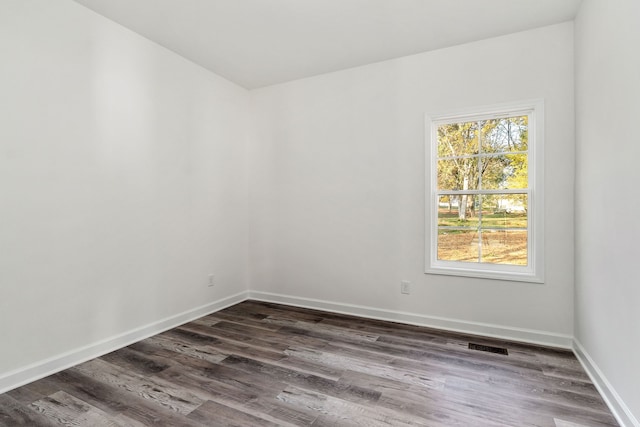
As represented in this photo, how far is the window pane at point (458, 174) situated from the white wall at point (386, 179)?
23 centimetres

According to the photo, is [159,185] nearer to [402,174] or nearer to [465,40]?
[402,174]

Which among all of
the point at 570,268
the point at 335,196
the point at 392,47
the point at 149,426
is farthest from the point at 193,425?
the point at 392,47

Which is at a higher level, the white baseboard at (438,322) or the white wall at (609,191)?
the white wall at (609,191)

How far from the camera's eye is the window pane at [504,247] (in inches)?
115

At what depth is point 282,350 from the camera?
105 inches

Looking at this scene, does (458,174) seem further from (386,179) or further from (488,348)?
(488,348)

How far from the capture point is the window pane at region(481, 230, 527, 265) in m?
2.93

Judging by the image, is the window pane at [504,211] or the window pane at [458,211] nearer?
the window pane at [504,211]

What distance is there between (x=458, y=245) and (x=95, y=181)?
325cm

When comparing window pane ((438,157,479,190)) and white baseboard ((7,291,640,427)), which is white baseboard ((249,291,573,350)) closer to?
white baseboard ((7,291,640,427))

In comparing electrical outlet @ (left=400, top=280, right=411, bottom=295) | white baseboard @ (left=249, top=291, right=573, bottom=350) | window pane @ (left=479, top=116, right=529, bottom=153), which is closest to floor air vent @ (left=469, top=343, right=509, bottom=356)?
white baseboard @ (left=249, top=291, right=573, bottom=350)

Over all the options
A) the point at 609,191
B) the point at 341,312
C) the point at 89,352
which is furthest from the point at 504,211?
the point at 89,352

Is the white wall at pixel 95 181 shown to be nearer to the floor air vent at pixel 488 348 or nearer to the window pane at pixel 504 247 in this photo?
the floor air vent at pixel 488 348

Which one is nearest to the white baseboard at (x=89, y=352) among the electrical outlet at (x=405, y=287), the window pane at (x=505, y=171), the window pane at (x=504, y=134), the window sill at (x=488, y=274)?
the electrical outlet at (x=405, y=287)
